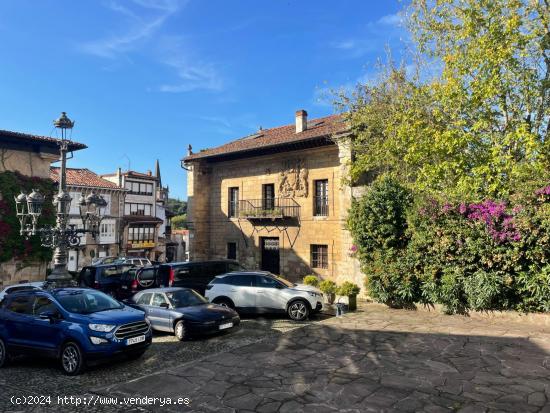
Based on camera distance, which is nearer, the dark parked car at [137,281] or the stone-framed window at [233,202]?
the dark parked car at [137,281]

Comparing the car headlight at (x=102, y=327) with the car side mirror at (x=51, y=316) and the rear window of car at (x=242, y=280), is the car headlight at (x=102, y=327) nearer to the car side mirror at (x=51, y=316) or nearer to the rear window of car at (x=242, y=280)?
the car side mirror at (x=51, y=316)

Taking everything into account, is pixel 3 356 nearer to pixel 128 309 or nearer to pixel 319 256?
pixel 128 309

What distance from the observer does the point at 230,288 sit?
1299cm

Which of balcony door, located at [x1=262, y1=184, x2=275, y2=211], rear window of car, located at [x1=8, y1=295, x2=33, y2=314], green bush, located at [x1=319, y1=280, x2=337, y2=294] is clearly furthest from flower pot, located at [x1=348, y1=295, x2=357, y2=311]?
rear window of car, located at [x1=8, y1=295, x2=33, y2=314]

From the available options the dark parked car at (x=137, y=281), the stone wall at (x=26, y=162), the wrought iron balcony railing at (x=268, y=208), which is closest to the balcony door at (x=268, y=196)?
the wrought iron balcony railing at (x=268, y=208)

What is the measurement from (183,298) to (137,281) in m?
4.53

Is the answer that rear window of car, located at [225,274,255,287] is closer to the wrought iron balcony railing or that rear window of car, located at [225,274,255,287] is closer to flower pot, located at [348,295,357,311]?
flower pot, located at [348,295,357,311]

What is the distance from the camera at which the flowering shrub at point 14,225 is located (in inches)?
749

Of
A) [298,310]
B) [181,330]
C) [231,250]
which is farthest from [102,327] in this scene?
[231,250]

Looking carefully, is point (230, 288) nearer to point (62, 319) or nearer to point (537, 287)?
point (62, 319)

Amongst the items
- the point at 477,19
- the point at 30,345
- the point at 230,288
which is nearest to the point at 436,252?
the point at 230,288

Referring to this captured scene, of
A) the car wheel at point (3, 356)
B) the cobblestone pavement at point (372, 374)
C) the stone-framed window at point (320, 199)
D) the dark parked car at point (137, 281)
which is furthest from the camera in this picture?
the stone-framed window at point (320, 199)

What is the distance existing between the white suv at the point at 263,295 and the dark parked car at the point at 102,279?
4578mm

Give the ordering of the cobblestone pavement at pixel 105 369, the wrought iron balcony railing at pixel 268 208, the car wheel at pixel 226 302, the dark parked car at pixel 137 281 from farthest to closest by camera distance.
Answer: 1. the wrought iron balcony railing at pixel 268 208
2. the dark parked car at pixel 137 281
3. the car wheel at pixel 226 302
4. the cobblestone pavement at pixel 105 369
